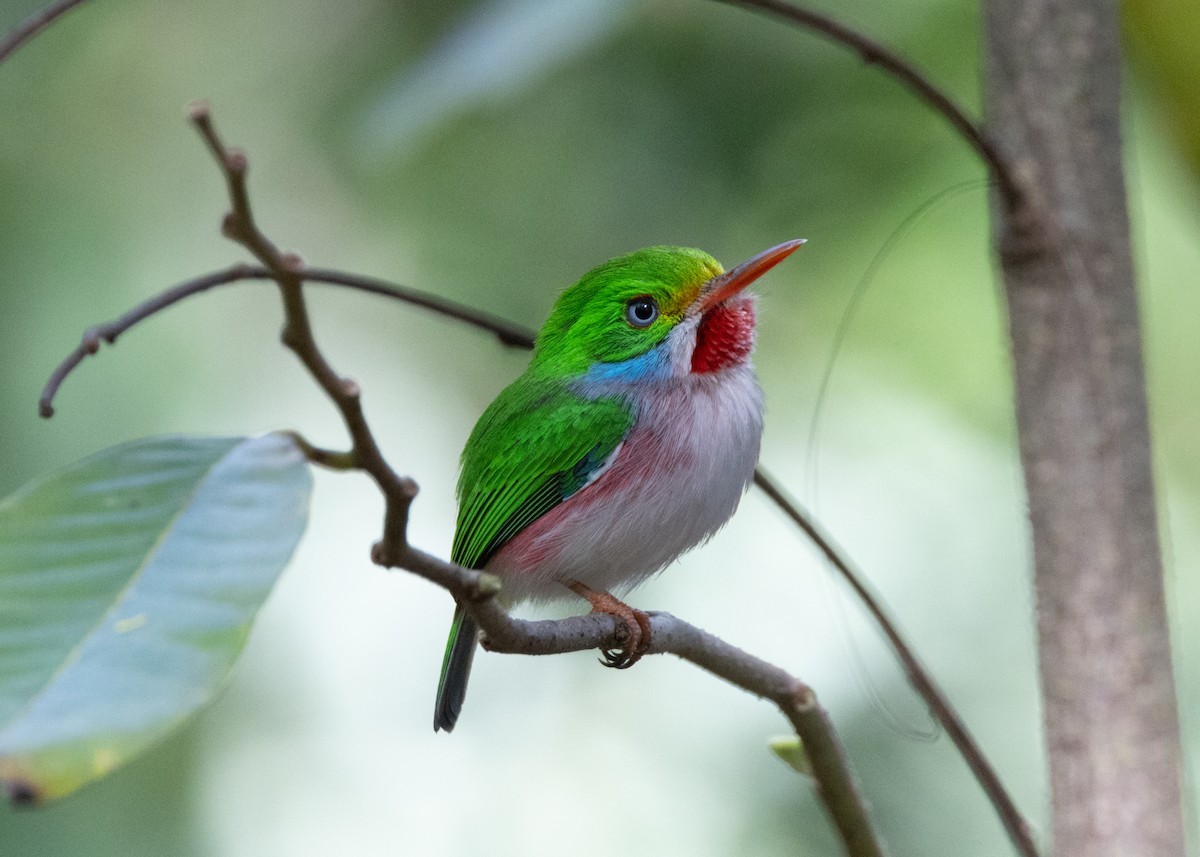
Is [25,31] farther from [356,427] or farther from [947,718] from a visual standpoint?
[947,718]

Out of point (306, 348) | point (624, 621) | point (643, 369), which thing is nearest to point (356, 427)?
point (306, 348)

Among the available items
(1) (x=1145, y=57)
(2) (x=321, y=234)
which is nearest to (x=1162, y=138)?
(1) (x=1145, y=57)

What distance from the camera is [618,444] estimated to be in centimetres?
257

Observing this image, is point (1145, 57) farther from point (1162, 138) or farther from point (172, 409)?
point (172, 409)

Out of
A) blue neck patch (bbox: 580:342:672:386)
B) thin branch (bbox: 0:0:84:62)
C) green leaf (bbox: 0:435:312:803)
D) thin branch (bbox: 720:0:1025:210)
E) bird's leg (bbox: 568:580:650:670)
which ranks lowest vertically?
green leaf (bbox: 0:435:312:803)

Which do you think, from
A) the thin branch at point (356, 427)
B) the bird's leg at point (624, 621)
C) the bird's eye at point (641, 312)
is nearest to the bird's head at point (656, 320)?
the bird's eye at point (641, 312)

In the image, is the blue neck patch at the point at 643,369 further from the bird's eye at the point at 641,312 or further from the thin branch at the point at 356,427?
the thin branch at the point at 356,427

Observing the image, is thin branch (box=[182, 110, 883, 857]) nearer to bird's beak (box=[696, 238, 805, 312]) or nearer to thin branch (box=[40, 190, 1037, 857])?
thin branch (box=[40, 190, 1037, 857])

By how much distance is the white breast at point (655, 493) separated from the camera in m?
2.53

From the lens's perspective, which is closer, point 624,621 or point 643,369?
point 624,621

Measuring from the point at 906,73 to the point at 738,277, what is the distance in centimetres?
67

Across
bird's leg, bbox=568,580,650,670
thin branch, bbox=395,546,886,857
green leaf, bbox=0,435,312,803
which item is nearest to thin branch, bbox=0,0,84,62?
green leaf, bbox=0,435,312,803

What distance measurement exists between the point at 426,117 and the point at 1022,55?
48.3 inches

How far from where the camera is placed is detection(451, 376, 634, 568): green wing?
2.57 metres
